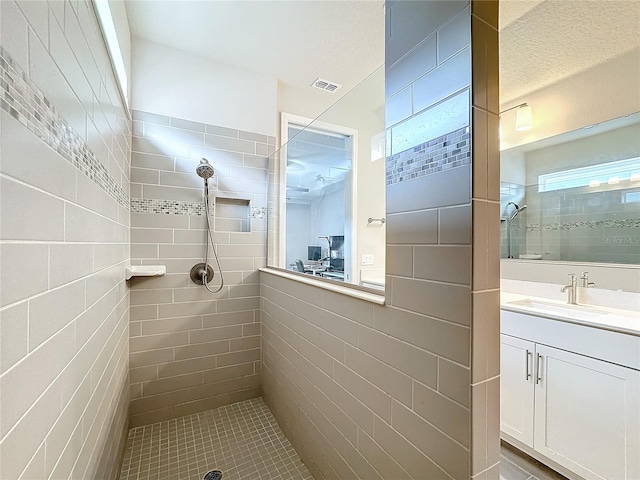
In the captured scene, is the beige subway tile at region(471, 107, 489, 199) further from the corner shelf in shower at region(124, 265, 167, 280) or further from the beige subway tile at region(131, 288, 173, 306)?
the beige subway tile at region(131, 288, 173, 306)

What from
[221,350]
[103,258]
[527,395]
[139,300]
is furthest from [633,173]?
[139,300]

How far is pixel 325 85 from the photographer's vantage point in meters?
2.44

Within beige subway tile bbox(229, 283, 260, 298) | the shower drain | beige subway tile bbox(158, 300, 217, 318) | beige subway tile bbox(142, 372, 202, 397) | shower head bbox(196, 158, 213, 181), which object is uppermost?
shower head bbox(196, 158, 213, 181)

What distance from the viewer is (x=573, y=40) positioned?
1.58 m

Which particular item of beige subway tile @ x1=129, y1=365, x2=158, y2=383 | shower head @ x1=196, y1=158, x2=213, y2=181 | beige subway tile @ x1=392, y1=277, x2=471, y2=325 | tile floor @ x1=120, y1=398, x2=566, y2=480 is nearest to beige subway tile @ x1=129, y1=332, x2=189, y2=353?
beige subway tile @ x1=129, y1=365, x2=158, y2=383

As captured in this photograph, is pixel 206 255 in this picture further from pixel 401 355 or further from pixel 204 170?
pixel 401 355

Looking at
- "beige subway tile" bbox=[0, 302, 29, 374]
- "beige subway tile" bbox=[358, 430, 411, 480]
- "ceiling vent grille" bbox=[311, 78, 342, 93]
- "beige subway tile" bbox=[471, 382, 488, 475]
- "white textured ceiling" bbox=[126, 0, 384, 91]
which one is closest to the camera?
"beige subway tile" bbox=[0, 302, 29, 374]

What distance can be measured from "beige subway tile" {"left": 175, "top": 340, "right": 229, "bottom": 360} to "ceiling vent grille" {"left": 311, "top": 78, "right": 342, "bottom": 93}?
224 cm

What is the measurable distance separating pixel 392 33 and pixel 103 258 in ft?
4.59

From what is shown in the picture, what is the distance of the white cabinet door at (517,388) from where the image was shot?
1.58 meters

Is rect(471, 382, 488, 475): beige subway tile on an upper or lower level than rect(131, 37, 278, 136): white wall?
lower

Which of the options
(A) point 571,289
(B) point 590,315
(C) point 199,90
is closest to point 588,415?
(B) point 590,315

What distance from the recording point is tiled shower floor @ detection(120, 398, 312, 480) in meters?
1.51

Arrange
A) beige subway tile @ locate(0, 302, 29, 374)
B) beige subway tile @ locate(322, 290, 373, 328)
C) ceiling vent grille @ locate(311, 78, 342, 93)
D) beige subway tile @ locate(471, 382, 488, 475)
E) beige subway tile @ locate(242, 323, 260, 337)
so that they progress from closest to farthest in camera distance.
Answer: beige subway tile @ locate(0, 302, 29, 374) < beige subway tile @ locate(471, 382, 488, 475) < beige subway tile @ locate(322, 290, 373, 328) < beige subway tile @ locate(242, 323, 260, 337) < ceiling vent grille @ locate(311, 78, 342, 93)
